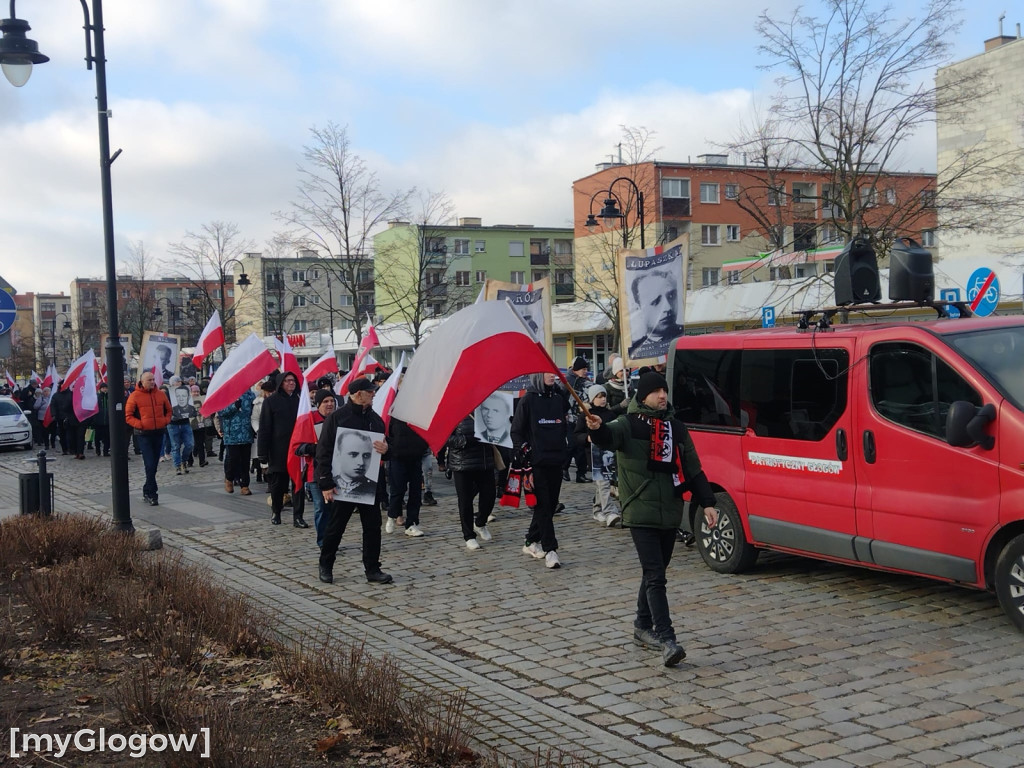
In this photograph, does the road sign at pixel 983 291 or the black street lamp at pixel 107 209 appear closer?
the black street lamp at pixel 107 209

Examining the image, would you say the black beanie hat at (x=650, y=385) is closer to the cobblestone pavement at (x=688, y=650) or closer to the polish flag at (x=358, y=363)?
the cobblestone pavement at (x=688, y=650)

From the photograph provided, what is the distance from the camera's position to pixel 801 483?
9.03 metres

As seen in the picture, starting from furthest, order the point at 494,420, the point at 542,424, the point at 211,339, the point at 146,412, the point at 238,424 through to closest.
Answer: the point at 211,339 < the point at 238,424 < the point at 146,412 < the point at 494,420 < the point at 542,424

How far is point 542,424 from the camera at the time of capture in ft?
35.4

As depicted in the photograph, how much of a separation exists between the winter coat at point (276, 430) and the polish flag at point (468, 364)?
6.41 meters

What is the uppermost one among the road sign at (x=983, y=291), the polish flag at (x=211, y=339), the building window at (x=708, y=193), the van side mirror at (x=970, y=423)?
the building window at (x=708, y=193)

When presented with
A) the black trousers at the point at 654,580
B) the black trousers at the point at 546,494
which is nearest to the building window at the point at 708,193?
the black trousers at the point at 546,494

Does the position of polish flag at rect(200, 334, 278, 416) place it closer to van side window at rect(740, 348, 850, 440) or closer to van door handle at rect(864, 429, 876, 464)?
van side window at rect(740, 348, 850, 440)

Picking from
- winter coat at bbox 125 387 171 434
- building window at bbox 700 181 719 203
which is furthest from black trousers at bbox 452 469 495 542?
building window at bbox 700 181 719 203

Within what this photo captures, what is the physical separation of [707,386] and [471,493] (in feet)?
10.1

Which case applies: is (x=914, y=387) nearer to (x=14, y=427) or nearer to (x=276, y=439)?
(x=276, y=439)

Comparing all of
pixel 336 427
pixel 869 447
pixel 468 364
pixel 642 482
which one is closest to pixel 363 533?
pixel 336 427

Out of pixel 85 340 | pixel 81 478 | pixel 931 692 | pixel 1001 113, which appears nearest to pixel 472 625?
pixel 931 692

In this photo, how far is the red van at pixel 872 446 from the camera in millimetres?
7426
